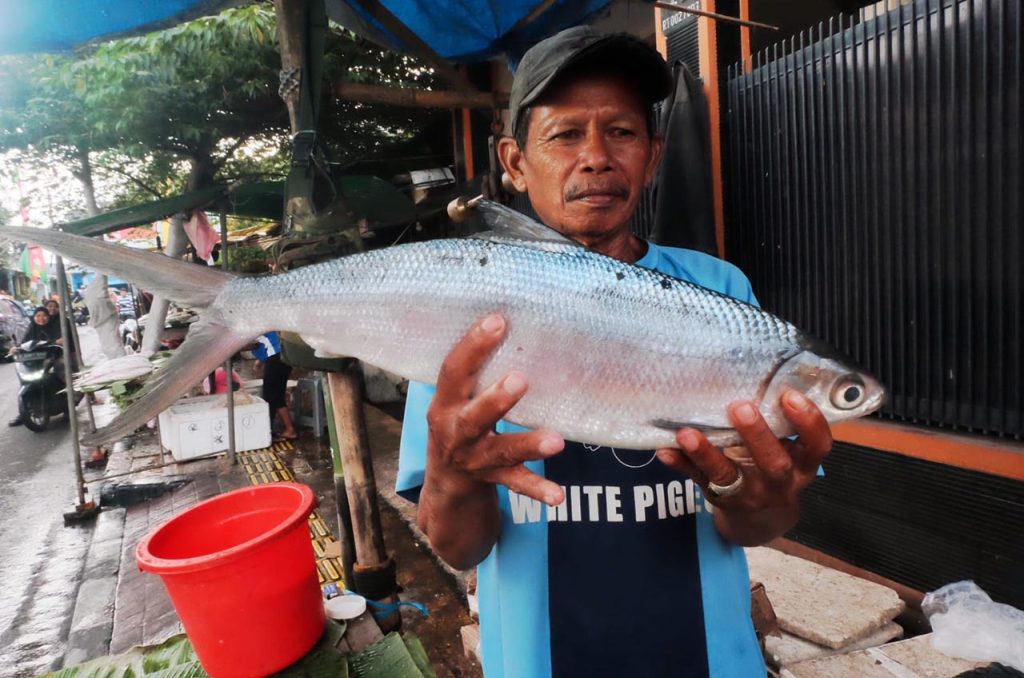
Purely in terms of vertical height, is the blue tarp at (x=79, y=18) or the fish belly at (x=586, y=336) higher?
the blue tarp at (x=79, y=18)

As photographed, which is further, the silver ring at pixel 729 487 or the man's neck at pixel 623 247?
the man's neck at pixel 623 247

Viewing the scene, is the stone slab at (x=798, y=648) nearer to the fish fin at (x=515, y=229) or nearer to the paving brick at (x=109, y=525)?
the fish fin at (x=515, y=229)

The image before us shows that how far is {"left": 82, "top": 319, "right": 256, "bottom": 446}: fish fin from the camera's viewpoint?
5.21 ft

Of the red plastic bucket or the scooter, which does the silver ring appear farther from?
the scooter

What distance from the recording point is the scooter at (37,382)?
35.6ft

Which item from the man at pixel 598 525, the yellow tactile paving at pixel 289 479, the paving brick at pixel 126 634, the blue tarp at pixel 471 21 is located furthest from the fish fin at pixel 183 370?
the blue tarp at pixel 471 21

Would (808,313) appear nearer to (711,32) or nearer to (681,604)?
(711,32)

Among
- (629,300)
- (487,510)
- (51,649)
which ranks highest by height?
(629,300)

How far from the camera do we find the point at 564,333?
Result: 1.52 meters

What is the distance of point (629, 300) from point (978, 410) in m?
2.97

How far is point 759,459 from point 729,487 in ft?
0.39

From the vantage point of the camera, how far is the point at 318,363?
3107 mm

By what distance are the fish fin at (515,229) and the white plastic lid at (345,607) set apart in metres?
2.67

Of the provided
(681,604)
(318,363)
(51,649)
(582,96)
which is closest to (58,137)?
(51,649)
